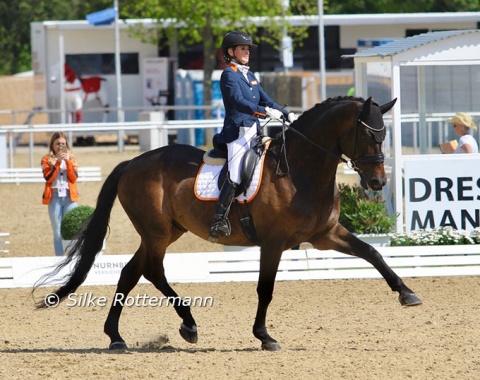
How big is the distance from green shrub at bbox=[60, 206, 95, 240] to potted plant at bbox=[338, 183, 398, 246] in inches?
116

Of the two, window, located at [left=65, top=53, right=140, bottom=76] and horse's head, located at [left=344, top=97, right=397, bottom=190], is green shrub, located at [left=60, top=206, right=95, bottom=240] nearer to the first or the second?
horse's head, located at [left=344, top=97, right=397, bottom=190]

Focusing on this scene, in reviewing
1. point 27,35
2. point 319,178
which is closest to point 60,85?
point 27,35

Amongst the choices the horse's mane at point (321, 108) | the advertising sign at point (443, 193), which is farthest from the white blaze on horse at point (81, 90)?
the horse's mane at point (321, 108)

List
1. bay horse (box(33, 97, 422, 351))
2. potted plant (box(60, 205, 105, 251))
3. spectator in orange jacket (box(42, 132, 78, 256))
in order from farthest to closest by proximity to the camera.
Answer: spectator in orange jacket (box(42, 132, 78, 256))
potted plant (box(60, 205, 105, 251))
bay horse (box(33, 97, 422, 351))

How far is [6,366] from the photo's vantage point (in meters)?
7.31

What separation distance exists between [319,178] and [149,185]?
1489 mm

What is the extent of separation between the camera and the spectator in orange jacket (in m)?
12.1

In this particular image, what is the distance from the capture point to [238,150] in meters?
7.93

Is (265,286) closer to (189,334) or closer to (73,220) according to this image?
(189,334)

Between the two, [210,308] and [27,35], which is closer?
[210,308]

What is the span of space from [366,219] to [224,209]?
13.2 ft

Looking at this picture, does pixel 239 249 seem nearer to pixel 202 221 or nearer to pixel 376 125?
pixel 202 221

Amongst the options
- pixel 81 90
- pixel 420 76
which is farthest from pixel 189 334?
pixel 81 90

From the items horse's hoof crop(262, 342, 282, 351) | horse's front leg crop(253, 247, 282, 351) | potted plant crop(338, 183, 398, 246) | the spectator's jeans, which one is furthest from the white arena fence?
horse's hoof crop(262, 342, 282, 351)
